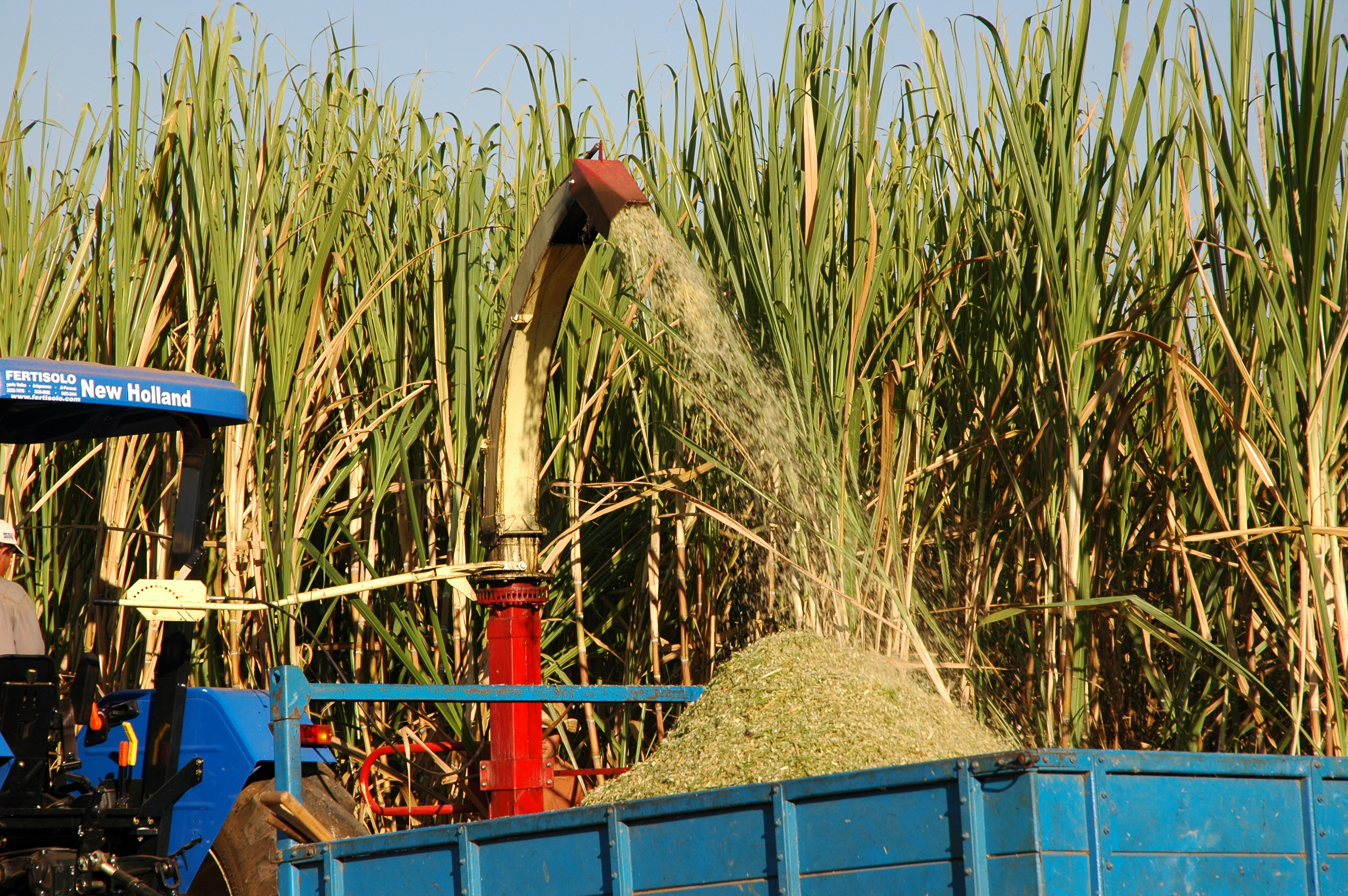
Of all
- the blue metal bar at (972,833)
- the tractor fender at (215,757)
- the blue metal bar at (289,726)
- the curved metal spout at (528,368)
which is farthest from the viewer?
the curved metal spout at (528,368)

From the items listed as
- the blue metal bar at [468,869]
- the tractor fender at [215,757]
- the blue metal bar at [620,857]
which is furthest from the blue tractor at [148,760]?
the blue metal bar at [620,857]

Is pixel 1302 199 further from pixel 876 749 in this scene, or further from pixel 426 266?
pixel 426 266

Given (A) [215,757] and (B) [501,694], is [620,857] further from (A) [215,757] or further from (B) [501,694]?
(A) [215,757]

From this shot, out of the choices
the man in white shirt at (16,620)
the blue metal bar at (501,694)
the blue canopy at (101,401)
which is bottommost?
the blue metal bar at (501,694)

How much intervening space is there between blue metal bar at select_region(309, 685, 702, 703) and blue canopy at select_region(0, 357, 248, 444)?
932 mm

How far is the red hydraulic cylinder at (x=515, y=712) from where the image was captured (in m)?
3.60

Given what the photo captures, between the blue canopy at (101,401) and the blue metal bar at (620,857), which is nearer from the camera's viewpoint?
the blue metal bar at (620,857)

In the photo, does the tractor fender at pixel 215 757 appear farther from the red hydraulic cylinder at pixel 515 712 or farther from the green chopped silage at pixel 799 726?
the green chopped silage at pixel 799 726

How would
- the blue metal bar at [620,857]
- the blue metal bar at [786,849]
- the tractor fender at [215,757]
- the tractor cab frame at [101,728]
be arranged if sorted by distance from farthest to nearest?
the tractor fender at [215,757] < the tractor cab frame at [101,728] < the blue metal bar at [620,857] < the blue metal bar at [786,849]

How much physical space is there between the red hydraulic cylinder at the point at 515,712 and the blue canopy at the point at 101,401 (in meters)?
0.90

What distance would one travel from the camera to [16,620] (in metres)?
3.54

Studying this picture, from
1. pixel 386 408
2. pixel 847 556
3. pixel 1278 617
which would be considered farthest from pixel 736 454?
pixel 1278 617

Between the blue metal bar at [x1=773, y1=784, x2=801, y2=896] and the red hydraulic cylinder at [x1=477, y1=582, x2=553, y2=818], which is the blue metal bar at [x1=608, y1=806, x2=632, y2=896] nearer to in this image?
the blue metal bar at [x1=773, y1=784, x2=801, y2=896]

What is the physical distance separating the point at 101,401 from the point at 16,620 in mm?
630
